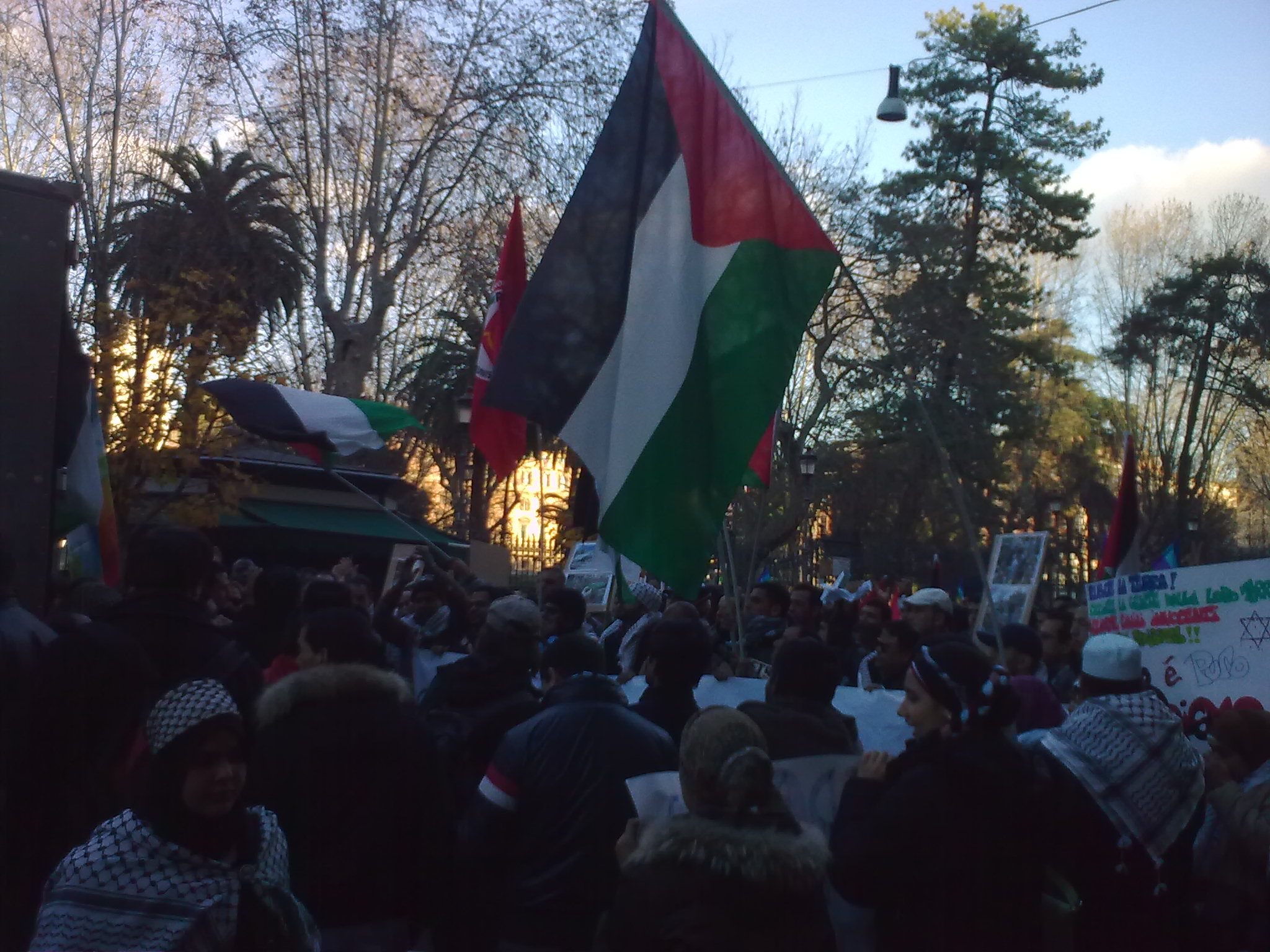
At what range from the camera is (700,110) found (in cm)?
554

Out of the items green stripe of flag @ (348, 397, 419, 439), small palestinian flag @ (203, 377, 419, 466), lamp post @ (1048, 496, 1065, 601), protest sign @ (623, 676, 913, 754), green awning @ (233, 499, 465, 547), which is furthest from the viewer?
lamp post @ (1048, 496, 1065, 601)

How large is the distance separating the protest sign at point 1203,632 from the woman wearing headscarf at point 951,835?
8.14 feet

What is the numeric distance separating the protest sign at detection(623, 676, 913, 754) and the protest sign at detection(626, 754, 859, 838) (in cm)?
131

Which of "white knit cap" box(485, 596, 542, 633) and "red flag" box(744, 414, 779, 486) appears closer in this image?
"white knit cap" box(485, 596, 542, 633)

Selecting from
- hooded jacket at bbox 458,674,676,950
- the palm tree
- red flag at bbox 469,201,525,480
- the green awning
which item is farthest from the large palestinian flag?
the green awning

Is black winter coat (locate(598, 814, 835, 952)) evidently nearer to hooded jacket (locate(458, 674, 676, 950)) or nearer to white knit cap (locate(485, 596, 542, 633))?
hooded jacket (locate(458, 674, 676, 950))

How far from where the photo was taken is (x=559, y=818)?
4.05 m

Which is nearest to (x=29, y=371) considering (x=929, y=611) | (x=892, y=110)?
(x=929, y=611)

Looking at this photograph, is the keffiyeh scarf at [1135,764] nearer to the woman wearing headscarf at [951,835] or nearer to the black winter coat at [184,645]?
the woman wearing headscarf at [951,835]

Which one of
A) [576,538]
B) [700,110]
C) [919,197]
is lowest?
[576,538]

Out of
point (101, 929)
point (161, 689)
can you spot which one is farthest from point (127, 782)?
point (101, 929)

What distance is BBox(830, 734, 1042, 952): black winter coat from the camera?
3.34m

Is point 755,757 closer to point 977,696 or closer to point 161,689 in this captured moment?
point 977,696

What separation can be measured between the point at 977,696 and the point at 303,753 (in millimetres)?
1876
